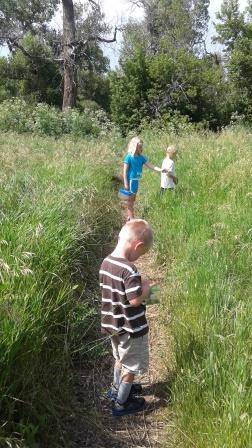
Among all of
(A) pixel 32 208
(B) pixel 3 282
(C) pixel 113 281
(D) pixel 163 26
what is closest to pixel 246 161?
(A) pixel 32 208

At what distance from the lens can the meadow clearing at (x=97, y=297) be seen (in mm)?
2385

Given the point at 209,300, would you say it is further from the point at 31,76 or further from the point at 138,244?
the point at 31,76

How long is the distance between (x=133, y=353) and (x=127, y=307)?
0.34m

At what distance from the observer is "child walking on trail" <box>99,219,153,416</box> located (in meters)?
2.86

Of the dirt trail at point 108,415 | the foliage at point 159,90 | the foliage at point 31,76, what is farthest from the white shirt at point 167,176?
the foliage at point 31,76

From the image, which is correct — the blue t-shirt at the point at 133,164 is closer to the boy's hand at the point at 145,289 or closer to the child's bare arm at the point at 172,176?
the child's bare arm at the point at 172,176

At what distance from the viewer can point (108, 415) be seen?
9.82 ft

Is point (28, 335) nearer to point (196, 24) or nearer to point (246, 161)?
point (246, 161)

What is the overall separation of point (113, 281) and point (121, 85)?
69.2 feet

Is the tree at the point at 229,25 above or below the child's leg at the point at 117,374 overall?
above

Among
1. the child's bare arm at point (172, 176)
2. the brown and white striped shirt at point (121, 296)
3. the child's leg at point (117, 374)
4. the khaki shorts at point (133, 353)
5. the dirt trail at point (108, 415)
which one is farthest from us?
the child's bare arm at point (172, 176)

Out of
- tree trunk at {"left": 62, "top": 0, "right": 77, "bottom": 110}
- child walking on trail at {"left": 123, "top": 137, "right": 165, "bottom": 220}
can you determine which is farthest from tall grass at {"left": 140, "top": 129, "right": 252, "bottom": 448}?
tree trunk at {"left": 62, "top": 0, "right": 77, "bottom": 110}

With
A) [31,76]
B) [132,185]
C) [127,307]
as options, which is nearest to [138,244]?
[127,307]

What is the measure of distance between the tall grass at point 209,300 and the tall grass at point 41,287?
74 cm
